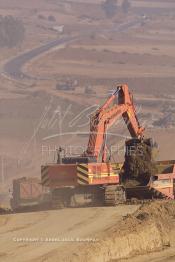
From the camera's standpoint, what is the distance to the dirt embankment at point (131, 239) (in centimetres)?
1689

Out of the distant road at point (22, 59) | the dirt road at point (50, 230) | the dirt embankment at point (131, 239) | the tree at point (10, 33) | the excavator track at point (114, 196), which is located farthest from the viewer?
the tree at point (10, 33)

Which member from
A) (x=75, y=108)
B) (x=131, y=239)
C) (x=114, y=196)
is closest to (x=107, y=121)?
(x=114, y=196)

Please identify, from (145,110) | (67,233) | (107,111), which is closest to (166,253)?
(67,233)

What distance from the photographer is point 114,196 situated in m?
26.7

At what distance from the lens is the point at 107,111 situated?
29.9 m

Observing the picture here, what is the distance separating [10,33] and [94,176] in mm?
137412

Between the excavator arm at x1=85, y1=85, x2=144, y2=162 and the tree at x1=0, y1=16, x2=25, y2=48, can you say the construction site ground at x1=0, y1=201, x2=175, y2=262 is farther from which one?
the tree at x1=0, y1=16, x2=25, y2=48

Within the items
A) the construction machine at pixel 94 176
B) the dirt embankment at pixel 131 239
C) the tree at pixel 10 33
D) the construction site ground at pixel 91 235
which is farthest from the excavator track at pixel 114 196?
the tree at pixel 10 33

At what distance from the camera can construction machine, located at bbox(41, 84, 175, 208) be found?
89.2ft

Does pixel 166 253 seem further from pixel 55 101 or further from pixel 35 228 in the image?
pixel 55 101

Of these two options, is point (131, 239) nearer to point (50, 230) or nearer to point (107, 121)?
point (50, 230)

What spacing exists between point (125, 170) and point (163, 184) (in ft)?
5.30

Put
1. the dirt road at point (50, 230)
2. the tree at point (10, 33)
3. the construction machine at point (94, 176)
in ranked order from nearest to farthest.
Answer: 1. the dirt road at point (50, 230)
2. the construction machine at point (94, 176)
3. the tree at point (10, 33)

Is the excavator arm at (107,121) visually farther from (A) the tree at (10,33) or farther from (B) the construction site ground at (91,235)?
(A) the tree at (10,33)
